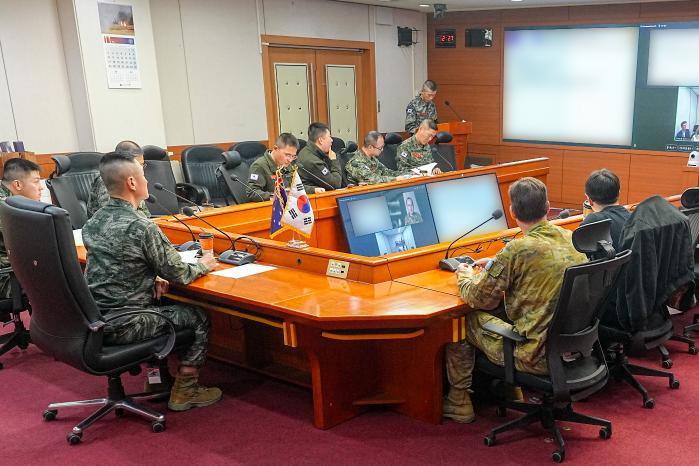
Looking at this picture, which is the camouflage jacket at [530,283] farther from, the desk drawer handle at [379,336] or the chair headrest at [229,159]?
the chair headrest at [229,159]

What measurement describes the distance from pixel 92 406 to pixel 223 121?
4480 mm

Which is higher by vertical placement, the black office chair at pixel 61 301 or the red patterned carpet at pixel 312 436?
the black office chair at pixel 61 301

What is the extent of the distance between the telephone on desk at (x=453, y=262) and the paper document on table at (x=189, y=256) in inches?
46.1

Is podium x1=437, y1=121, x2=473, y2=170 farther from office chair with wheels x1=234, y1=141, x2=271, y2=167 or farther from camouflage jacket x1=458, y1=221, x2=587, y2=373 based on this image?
camouflage jacket x1=458, y1=221, x2=587, y2=373

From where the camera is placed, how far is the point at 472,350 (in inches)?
112

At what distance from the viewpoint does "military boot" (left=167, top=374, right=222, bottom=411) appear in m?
3.14

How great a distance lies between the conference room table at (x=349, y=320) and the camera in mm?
2631

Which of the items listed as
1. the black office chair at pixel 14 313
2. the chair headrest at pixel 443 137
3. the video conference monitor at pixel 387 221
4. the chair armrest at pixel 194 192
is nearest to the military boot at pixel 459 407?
the video conference monitor at pixel 387 221

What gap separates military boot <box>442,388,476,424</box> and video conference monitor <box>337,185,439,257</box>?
1.53 m

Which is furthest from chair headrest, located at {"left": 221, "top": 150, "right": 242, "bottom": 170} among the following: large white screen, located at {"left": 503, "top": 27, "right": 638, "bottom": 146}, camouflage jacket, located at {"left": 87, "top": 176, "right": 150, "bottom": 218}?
large white screen, located at {"left": 503, "top": 27, "right": 638, "bottom": 146}

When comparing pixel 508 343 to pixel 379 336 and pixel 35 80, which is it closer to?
pixel 379 336

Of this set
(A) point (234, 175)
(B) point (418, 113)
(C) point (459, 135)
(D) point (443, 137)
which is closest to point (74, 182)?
(A) point (234, 175)

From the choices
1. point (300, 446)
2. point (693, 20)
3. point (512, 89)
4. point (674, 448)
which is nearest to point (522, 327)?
point (674, 448)

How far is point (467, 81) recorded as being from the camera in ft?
30.2
